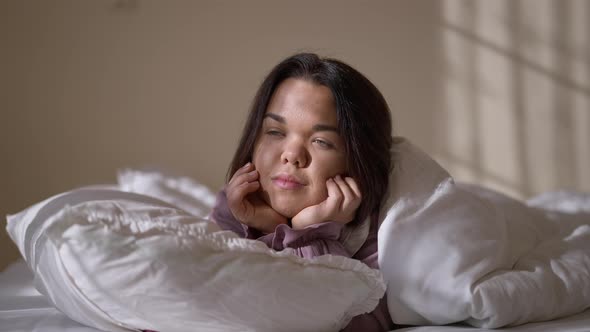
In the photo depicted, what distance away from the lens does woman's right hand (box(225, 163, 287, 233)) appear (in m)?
1.16

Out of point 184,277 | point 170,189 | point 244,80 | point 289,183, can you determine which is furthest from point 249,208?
point 244,80

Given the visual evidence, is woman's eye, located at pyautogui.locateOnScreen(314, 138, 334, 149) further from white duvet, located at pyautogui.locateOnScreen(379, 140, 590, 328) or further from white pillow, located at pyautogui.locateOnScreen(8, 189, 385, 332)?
white pillow, located at pyautogui.locateOnScreen(8, 189, 385, 332)

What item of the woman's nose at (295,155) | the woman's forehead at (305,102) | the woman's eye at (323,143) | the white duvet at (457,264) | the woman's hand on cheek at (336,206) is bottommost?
the white duvet at (457,264)

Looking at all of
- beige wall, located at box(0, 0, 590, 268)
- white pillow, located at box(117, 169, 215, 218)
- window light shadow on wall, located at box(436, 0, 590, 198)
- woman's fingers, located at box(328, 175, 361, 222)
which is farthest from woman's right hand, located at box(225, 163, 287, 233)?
window light shadow on wall, located at box(436, 0, 590, 198)

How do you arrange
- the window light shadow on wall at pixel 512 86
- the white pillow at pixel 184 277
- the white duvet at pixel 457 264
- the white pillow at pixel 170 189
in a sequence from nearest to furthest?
the white pillow at pixel 184 277 → the white duvet at pixel 457 264 → the white pillow at pixel 170 189 → the window light shadow on wall at pixel 512 86

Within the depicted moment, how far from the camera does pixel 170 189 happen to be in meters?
1.81

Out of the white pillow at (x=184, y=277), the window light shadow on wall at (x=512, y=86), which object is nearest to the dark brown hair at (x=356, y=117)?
the white pillow at (x=184, y=277)

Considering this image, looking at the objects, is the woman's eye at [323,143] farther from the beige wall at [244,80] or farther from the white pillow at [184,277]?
the beige wall at [244,80]

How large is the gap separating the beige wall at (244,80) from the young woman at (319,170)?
4.00 feet

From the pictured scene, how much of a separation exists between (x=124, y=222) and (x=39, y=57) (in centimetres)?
166

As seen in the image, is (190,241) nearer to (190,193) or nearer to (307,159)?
(307,159)

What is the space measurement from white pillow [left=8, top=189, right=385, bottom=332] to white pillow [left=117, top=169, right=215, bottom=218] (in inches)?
30.7

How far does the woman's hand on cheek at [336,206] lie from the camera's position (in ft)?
3.62

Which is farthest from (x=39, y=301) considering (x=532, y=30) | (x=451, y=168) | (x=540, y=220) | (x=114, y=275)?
(x=532, y=30)
